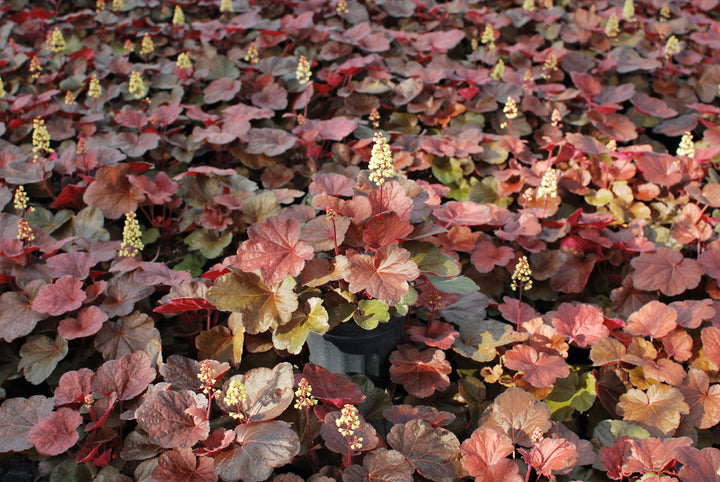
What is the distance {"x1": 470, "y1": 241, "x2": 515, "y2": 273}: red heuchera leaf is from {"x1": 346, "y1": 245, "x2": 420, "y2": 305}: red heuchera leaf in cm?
91

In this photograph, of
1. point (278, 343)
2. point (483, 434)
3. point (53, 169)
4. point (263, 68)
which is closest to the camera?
point (483, 434)

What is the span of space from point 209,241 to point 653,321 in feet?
6.34

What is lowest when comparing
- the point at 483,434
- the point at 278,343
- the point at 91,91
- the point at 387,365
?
the point at 387,365

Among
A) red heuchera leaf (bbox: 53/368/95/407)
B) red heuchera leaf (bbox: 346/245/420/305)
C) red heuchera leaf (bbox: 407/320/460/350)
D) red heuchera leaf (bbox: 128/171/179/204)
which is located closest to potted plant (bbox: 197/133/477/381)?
red heuchera leaf (bbox: 346/245/420/305)

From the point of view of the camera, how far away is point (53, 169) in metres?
3.16

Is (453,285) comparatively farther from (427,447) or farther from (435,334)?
(427,447)

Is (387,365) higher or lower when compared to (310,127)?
lower

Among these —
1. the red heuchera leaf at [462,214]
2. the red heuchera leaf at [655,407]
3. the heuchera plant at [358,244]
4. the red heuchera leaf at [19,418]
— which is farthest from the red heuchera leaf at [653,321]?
the red heuchera leaf at [19,418]

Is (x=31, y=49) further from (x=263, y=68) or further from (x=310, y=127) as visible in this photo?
(x=310, y=127)

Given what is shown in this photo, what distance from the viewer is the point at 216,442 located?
1.68 m

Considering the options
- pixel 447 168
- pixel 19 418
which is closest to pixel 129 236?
pixel 19 418

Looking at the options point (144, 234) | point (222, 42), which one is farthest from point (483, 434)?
point (222, 42)

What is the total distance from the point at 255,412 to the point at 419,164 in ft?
6.24

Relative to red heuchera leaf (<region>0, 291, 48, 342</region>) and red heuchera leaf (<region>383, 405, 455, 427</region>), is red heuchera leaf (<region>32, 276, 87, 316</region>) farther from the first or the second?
red heuchera leaf (<region>383, 405, 455, 427</region>)
